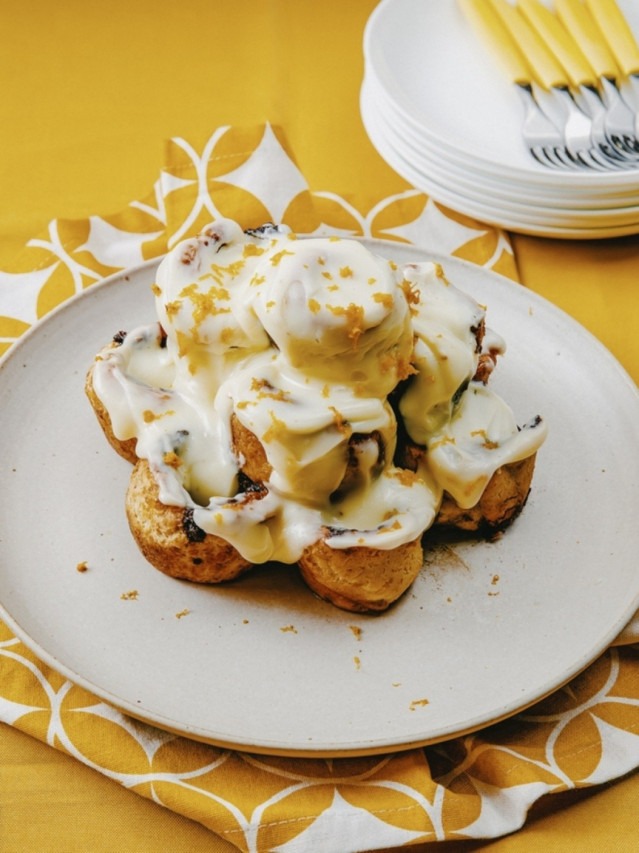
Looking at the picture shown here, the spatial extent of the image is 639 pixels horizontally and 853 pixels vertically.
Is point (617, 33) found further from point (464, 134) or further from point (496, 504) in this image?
point (496, 504)

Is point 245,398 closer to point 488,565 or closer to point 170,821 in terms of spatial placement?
point 488,565

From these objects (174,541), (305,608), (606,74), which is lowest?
(606,74)

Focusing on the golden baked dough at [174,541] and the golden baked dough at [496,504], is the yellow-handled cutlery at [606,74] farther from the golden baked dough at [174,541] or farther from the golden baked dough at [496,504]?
the golden baked dough at [174,541]

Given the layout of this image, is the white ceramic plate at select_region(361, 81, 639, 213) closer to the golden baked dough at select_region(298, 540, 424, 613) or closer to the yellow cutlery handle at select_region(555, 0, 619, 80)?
the yellow cutlery handle at select_region(555, 0, 619, 80)

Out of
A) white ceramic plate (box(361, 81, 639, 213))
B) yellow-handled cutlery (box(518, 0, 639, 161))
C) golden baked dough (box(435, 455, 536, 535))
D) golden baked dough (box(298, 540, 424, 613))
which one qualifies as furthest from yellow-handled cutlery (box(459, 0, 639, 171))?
golden baked dough (box(298, 540, 424, 613))

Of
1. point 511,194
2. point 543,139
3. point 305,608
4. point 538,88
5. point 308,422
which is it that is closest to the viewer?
point 308,422

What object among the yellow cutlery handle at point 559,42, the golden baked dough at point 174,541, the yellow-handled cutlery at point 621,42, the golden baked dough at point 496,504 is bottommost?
the yellow-handled cutlery at point 621,42

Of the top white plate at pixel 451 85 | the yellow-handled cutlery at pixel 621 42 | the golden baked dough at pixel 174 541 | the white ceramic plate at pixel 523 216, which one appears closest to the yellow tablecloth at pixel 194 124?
the white ceramic plate at pixel 523 216

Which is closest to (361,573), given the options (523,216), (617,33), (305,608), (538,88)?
(305,608)

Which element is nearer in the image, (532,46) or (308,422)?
(308,422)
